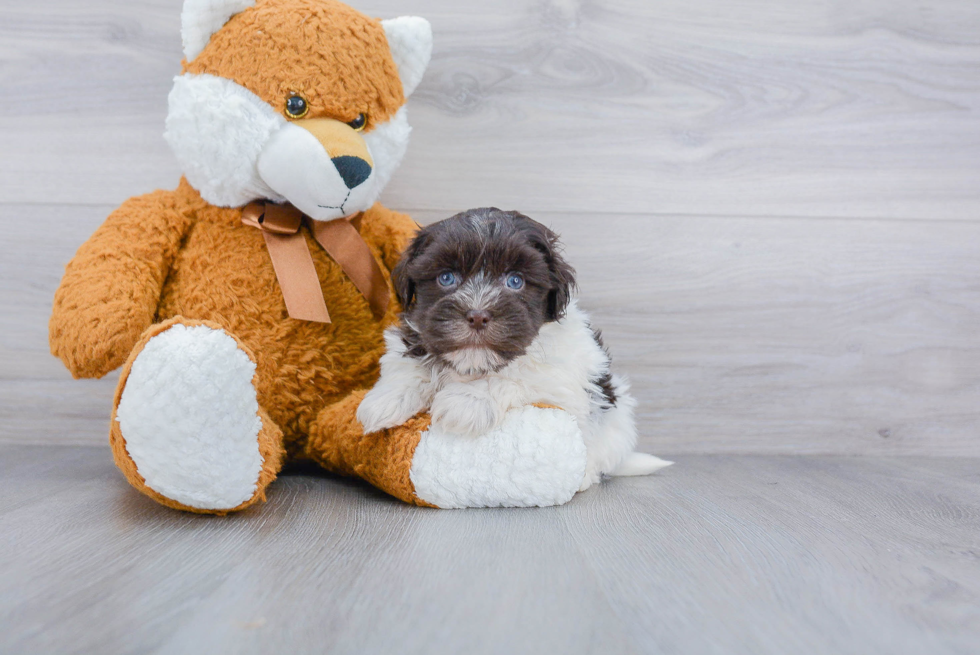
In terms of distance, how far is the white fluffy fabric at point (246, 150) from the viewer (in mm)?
1153

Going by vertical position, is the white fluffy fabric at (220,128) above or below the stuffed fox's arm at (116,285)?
above

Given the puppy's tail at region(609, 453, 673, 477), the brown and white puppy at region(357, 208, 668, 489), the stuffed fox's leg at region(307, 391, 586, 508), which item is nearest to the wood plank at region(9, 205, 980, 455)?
the puppy's tail at region(609, 453, 673, 477)

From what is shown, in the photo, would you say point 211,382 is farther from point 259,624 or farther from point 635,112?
point 635,112

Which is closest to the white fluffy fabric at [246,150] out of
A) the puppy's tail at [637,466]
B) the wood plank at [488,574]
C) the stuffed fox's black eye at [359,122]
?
the stuffed fox's black eye at [359,122]

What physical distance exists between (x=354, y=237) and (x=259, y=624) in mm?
776

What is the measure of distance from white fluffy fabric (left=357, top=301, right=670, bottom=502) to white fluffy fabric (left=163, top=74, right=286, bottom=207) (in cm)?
40

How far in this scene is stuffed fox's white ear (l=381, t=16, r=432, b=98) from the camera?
1292 millimetres

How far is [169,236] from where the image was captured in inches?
49.8

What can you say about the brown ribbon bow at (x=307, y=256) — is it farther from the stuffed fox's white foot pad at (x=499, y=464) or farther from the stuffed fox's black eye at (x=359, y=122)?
the stuffed fox's white foot pad at (x=499, y=464)

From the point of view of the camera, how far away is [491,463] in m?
1.09

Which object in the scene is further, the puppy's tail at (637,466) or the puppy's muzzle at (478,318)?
the puppy's tail at (637,466)

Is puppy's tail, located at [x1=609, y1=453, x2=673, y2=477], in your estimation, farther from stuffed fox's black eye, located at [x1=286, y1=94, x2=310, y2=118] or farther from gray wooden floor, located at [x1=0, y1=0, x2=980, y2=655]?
stuffed fox's black eye, located at [x1=286, y1=94, x2=310, y2=118]

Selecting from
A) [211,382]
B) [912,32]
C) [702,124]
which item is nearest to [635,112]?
[702,124]

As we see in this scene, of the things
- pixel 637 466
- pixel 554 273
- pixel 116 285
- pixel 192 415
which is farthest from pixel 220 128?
pixel 637 466
